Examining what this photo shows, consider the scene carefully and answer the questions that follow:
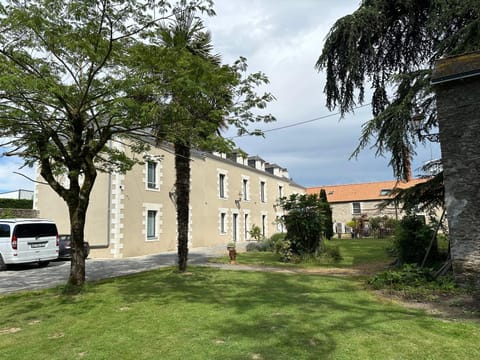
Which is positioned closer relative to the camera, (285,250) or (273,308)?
(273,308)

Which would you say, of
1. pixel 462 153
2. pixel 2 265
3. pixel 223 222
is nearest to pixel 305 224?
pixel 462 153

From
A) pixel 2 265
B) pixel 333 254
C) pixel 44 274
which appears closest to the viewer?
pixel 44 274

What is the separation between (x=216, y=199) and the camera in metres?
23.4

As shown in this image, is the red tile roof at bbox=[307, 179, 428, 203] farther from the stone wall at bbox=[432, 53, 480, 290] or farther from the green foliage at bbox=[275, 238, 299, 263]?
the stone wall at bbox=[432, 53, 480, 290]

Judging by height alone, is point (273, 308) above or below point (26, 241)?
below

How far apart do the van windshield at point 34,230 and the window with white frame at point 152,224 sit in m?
5.15

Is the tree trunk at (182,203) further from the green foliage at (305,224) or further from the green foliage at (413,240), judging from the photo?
the green foliage at (413,240)

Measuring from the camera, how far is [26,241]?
1198cm

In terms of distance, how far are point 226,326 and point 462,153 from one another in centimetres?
574

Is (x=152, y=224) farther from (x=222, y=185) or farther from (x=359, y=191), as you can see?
(x=359, y=191)

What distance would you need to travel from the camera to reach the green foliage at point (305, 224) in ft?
43.0

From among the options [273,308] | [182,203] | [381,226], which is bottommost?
[273,308]

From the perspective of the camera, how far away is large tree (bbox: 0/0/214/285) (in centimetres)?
562

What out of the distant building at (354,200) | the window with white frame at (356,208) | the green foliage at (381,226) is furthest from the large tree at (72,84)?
the window with white frame at (356,208)
